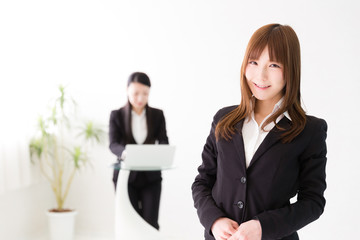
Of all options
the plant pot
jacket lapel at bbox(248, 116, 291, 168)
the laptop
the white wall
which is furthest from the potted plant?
jacket lapel at bbox(248, 116, 291, 168)

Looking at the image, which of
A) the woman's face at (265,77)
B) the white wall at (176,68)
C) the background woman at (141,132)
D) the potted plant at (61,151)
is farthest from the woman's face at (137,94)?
the woman's face at (265,77)

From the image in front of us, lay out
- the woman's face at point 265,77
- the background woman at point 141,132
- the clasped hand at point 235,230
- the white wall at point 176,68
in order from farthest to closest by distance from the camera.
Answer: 1. the white wall at point 176,68
2. the background woman at point 141,132
3. the woman's face at point 265,77
4. the clasped hand at point 235,230

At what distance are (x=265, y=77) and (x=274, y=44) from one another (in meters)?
0.11

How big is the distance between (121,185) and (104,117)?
157 cm

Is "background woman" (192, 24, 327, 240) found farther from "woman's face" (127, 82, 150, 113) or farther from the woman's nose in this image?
"woman's face" (127, 82, 150, 113)

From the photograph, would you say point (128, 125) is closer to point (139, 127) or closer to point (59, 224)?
point (139, 127)

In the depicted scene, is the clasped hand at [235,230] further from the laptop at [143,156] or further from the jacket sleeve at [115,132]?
the jacket sleeve at [115,132]

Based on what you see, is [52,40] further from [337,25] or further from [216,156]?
[216,156]

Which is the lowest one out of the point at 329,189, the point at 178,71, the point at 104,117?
the point at 329,189

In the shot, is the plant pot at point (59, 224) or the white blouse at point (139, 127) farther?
the plant pot at point (59, 224)

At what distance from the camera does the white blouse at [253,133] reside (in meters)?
1.47

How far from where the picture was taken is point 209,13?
14.3ft

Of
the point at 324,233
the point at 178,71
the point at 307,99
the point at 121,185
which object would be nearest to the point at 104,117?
the point at 178,71

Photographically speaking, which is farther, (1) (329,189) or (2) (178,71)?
(2) (178,71)
